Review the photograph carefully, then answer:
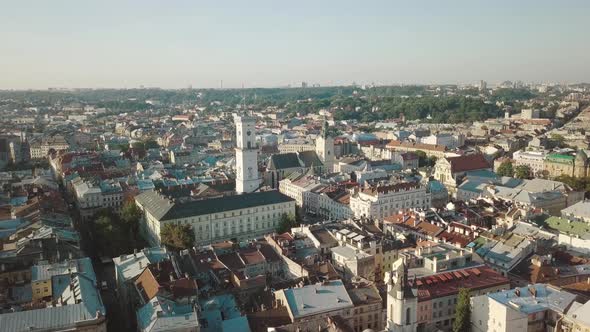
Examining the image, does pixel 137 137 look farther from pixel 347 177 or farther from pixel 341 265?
pixel 341 265

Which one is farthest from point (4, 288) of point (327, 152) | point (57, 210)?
point (327, 152)

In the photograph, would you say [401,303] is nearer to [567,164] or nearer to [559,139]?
[567,164]

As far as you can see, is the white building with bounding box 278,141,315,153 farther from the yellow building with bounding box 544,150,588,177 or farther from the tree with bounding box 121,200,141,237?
the tree with bounding box 121,200,141,237

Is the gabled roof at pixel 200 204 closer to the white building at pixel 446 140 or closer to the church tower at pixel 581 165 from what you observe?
the church tower at pixel 581 165

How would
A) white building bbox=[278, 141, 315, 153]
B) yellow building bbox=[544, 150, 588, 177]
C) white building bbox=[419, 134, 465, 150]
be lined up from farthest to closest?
white building bbox=[419, 134, 465, 150], white building bbox=[278, 141, 315, 153], yellow building bbox=[544, 150, 588, 177]

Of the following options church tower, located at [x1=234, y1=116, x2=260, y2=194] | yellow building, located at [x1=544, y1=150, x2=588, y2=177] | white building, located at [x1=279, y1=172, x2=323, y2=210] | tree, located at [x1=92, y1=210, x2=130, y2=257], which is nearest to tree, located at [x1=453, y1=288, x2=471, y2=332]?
tree, located at [x1=92, y1=210, x2=130, y2=257]

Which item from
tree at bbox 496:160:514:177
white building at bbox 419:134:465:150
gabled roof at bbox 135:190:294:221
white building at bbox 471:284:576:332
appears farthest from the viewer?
white building at bbox 419:134:465:150

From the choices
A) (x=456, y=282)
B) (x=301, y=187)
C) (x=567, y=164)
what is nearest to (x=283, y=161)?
(x=301, y=187)
